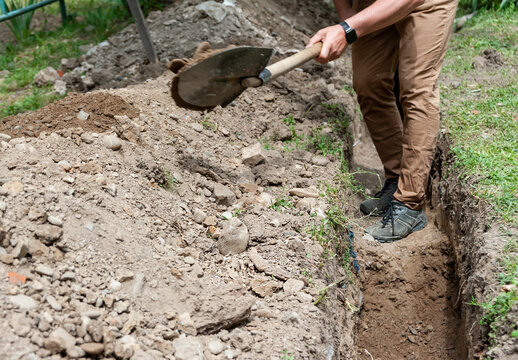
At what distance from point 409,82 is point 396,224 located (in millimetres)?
880

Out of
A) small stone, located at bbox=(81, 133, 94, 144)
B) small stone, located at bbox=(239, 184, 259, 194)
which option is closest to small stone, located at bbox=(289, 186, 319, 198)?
small stone, located at bbox=(239, 184, 259, 194)

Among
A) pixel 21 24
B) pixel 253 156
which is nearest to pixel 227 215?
pixel 253 156

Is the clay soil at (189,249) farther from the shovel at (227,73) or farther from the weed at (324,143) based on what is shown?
the shovel at (227,73)

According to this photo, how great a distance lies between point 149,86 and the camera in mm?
3805

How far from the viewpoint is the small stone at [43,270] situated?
6.21ft

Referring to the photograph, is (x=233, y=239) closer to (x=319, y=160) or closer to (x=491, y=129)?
(x=319, y=160)

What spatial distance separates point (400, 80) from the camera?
318 centimetres

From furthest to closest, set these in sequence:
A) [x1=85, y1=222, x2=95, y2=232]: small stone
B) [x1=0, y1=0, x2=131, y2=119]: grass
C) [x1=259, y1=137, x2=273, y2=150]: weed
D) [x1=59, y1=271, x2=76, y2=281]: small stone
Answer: [x1=0, y1=0, x2=131, y2=119]: grass, [x1=259, y1=137, x2=273, y2=150]: weed, [x1=85, y1=222, x2=95, y2=232]: small stone, [x1=59, y1=271, x2=76, y2=281]: small stone

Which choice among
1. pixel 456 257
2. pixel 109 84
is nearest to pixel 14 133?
pixel 109 84

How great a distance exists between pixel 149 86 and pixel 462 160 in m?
2.17

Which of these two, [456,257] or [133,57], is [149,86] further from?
[456,257]

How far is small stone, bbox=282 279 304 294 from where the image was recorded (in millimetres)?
2357

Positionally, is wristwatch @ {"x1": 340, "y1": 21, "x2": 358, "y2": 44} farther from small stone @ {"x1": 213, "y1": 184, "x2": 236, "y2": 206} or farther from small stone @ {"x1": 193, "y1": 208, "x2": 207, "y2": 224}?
small stone @ {"x1": 193, "y1": 208, "x2": 207, "y2": 224}

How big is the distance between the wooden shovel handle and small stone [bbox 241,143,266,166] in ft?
1.95
